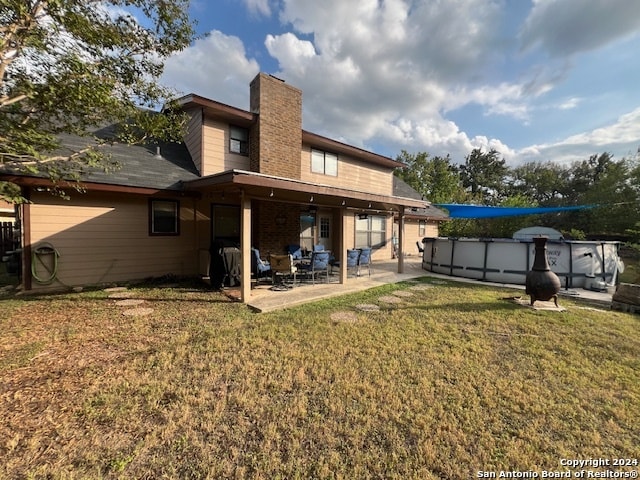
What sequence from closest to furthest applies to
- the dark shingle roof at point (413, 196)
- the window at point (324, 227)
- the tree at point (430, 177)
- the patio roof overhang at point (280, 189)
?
the patio roof overhang at point (280, 189) < the window at point (324, 227) < the dark shingle roof at point (413, 196) < the tree at point (430, 177)

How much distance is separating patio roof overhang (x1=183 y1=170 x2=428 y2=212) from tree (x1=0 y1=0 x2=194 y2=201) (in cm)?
176

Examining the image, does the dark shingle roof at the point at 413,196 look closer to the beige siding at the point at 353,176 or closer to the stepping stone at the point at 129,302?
the beige siding at the point at 353,176

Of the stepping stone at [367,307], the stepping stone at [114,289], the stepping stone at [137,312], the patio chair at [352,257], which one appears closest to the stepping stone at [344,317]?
the stepping stone at [367,307]

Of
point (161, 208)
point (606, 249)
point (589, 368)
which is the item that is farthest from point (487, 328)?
point (161, 208)

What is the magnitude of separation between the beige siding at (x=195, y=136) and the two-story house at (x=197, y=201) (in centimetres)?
3

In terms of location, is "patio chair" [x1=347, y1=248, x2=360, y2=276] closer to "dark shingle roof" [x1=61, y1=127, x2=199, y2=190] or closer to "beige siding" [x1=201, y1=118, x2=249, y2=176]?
"beige siding" [x1=201, y1=118, x2=249, y2=176]

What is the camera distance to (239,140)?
965 centimetres

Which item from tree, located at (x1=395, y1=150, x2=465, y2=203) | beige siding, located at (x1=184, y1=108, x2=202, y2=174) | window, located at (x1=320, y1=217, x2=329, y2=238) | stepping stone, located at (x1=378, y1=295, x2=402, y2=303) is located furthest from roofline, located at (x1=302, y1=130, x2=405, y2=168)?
tree, located at (x1=395, y1=150, x2=465, y2=203)

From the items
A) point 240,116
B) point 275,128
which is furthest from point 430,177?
point 240,116

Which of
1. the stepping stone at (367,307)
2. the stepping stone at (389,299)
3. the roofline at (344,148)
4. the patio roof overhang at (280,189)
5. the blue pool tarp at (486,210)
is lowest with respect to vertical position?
the stepping stone at (367,307)

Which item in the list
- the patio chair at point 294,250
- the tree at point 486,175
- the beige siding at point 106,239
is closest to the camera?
the beige siding at point 106,239

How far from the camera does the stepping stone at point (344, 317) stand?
5.27 metres

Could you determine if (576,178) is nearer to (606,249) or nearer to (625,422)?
(606,249)

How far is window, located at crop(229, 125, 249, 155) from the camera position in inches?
374
